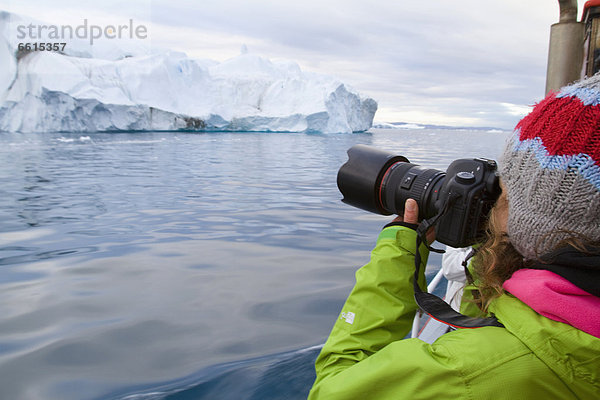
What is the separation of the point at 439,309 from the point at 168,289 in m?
1.85

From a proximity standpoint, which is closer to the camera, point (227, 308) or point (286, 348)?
point (286, 348)

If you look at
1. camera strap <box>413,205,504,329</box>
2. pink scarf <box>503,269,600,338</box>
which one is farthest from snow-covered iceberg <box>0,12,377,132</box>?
pink scarf <box>503,269,600,338</box>

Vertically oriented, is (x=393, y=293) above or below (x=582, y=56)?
below

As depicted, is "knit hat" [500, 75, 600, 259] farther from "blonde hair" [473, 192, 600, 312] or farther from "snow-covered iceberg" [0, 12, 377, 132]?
"snow-covered iceberg" [0, 12, 377, 132]

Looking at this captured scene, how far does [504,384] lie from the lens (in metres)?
0.55

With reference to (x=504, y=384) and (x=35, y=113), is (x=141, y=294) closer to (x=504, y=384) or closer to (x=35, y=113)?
(x=504, y=384)

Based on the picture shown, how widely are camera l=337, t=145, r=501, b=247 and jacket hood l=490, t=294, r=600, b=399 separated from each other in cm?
24

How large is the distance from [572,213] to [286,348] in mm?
1440

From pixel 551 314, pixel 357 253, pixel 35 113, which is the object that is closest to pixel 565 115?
pixel 551 314

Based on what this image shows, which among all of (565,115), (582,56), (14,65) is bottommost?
(565,115)

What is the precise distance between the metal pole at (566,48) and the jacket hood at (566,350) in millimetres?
1772

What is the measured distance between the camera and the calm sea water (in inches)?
62.8

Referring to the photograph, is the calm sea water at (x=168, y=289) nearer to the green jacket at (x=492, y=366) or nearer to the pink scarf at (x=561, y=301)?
the green jacket at (x=492, y=366)

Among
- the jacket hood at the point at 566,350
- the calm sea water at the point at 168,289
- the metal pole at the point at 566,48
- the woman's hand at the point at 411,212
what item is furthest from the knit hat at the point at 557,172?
the metal pole at the point at 566,48
